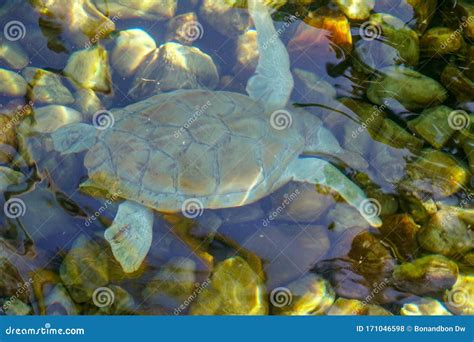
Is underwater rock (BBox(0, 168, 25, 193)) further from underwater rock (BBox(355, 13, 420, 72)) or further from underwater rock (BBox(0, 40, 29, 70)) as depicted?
underwater rock (BBox(355, 13, 420, 72))

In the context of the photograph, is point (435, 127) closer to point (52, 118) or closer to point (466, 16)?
point (466, 16)

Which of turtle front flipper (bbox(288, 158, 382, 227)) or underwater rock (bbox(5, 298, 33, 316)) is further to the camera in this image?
turtle front flipper (bbox(288, 158, 382, 227))

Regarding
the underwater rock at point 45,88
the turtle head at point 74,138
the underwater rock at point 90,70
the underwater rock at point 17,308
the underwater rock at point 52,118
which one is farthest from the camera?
the underwater rock at point 90,70

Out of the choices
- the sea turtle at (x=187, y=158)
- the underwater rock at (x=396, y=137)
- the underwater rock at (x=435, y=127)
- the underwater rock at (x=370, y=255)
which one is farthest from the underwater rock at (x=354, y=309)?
the underwater rock at (x=435, y=127)

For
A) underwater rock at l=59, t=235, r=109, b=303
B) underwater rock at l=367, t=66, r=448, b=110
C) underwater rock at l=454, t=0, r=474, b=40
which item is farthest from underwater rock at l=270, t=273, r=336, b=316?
underwater rock at l=454, t=0, r=474, b=40

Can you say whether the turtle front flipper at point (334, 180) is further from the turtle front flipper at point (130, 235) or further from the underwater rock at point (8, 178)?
the underwater rock at point (8, 178)

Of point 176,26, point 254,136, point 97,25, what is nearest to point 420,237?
point 254,136

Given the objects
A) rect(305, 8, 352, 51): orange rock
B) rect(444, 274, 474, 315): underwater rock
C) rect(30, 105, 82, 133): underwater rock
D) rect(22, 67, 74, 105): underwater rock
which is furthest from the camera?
rect(305, 8, 352, 51): orange rock
